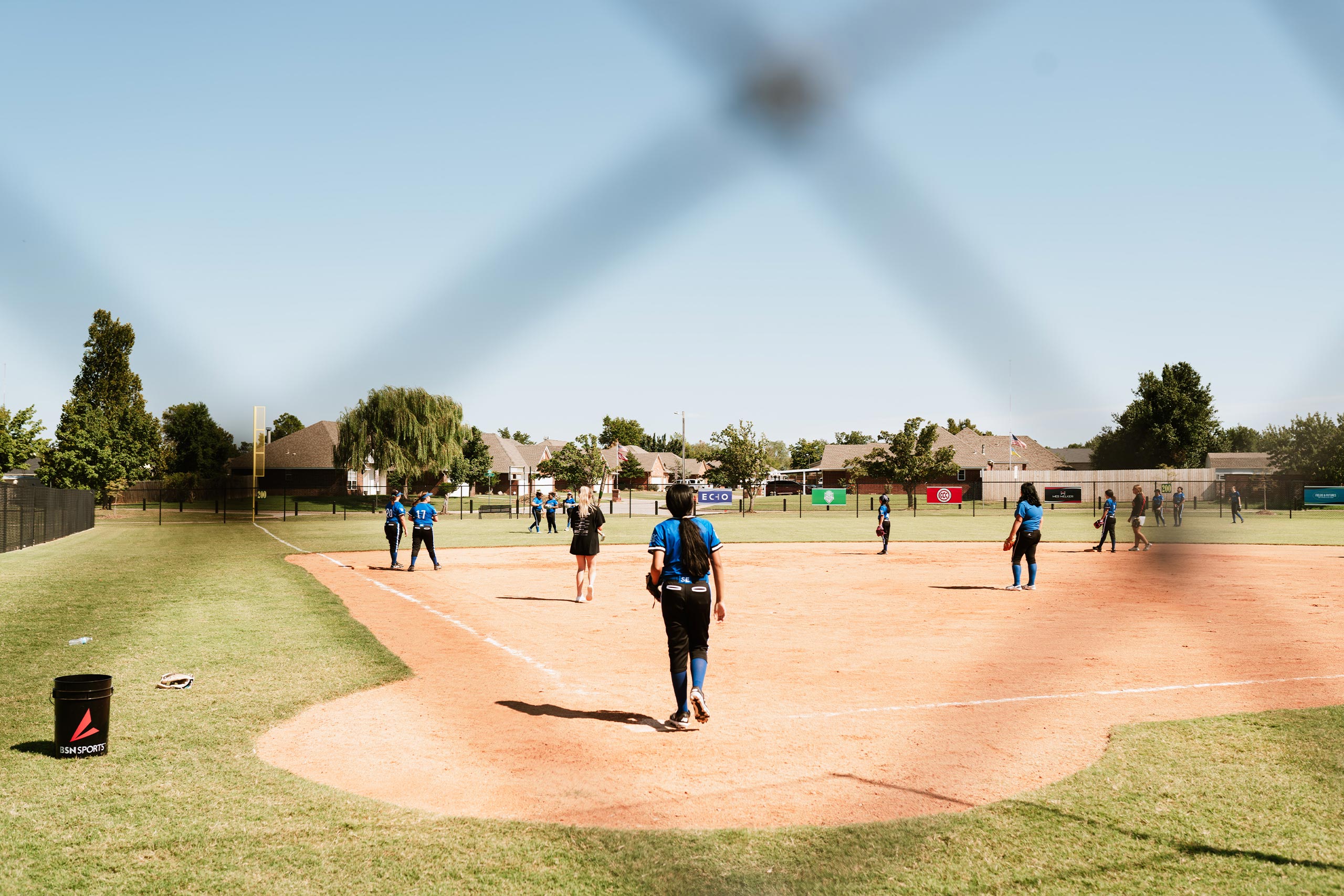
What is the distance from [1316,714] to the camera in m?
8.80

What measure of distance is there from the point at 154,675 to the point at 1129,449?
1125cm

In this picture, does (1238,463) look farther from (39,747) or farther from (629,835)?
(39,747)

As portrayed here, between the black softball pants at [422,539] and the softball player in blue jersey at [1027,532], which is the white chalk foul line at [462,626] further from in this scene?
the softball player in blue jersey at [1027,532]

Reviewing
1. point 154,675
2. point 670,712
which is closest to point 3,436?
point 154,675

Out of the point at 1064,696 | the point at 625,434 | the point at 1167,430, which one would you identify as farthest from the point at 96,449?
the point at 625,434

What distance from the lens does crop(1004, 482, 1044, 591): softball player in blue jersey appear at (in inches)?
734

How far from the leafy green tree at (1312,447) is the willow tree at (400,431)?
76.6 inches

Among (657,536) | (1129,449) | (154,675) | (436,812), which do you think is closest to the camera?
(1129,449)

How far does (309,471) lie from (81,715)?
64267 millimetres

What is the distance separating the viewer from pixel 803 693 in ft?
33.9

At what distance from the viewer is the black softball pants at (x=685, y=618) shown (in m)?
8.54

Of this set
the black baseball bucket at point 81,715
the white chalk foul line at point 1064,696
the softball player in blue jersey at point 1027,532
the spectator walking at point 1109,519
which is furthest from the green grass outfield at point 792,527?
the black baseball bucket at point 81,715

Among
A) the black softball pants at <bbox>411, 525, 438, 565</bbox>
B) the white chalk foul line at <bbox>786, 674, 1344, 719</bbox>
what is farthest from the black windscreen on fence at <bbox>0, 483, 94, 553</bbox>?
the white chalk foul line at <bbox>786, 674, 1344, 719</bbox>

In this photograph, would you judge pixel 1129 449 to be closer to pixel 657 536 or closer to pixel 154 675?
pixel 657 536
